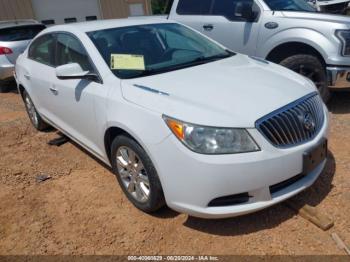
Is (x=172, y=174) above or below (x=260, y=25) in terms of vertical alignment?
below

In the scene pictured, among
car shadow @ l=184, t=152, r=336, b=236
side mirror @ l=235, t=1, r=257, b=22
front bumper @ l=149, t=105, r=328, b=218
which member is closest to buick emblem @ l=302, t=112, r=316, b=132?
front bumper @ l=149, t=105, r=328, b=218

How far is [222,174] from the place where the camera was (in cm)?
216

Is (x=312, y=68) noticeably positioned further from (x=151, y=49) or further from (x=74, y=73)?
(x=74, y=73)

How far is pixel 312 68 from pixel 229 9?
1710 millimetres

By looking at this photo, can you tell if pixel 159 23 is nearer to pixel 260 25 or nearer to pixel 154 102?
pixel 154 102

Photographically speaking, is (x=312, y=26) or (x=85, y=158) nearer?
(x=85, y=158)

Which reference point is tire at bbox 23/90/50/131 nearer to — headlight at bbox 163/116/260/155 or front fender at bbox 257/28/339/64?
headlight at bbox 163/116/260/155

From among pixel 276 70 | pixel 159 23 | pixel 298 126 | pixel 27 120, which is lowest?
pixel 27 120

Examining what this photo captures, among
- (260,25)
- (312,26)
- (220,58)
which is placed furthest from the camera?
(260,25)

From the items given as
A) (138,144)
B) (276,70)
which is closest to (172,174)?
(138,144)

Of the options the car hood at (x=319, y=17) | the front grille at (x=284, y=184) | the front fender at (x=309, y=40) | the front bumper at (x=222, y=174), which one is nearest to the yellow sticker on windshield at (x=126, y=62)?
the front bumper at (x=222, y=174)

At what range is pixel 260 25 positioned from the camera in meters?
4.93

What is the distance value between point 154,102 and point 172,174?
54 centimetres

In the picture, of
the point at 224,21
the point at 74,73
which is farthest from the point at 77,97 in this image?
the point at 224,21
